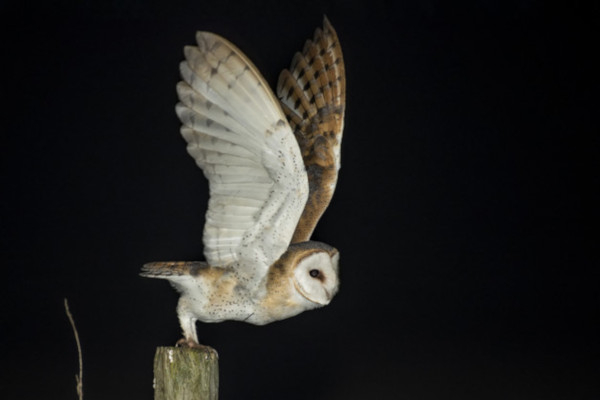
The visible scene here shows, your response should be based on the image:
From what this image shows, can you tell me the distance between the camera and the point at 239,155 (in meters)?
1.71

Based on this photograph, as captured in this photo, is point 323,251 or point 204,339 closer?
point 323,251

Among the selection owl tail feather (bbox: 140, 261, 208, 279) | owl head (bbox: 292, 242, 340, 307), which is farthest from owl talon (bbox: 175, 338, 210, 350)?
owl head (bbox: 292, 242, 340, 307)

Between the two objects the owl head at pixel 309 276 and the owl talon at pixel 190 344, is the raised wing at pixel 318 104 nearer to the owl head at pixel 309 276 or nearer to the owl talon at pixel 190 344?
the owl head at pixel 309 276

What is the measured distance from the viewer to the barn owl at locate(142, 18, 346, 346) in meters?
1.59

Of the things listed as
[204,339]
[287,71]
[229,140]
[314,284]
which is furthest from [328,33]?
[204,339]

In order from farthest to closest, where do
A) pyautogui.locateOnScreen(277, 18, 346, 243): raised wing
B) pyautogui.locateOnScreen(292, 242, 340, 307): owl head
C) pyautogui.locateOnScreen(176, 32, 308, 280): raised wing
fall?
pyautogui.locateOnScreen(277, 18, 346, 243): raised wing
pyautogui.locateOnScreen(292, 242, 340, 307): owl head
pyautogui.locateOnScreen(176, 32, 308, 280): raised wing

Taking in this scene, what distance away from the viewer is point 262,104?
158 cm

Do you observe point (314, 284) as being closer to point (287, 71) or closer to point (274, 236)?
point (274, 236)

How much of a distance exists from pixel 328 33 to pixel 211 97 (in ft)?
1.85

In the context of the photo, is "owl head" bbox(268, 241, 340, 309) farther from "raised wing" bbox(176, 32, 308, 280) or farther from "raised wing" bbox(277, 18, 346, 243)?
"raised wing" bbox(277, 18, 346, 243)

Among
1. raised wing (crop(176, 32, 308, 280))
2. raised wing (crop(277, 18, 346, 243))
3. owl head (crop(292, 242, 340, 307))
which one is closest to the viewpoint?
raised wing (crop(176, 32, 308, 280))

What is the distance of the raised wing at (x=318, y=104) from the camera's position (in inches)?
80.7

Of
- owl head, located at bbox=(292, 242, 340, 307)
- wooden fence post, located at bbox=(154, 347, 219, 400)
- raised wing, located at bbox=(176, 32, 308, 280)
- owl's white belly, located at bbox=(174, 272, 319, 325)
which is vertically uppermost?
raised wing, located at bbox=(176, 32, 308, 280)

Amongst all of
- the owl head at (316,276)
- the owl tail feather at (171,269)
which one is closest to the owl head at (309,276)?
the owl head at (316,276)
